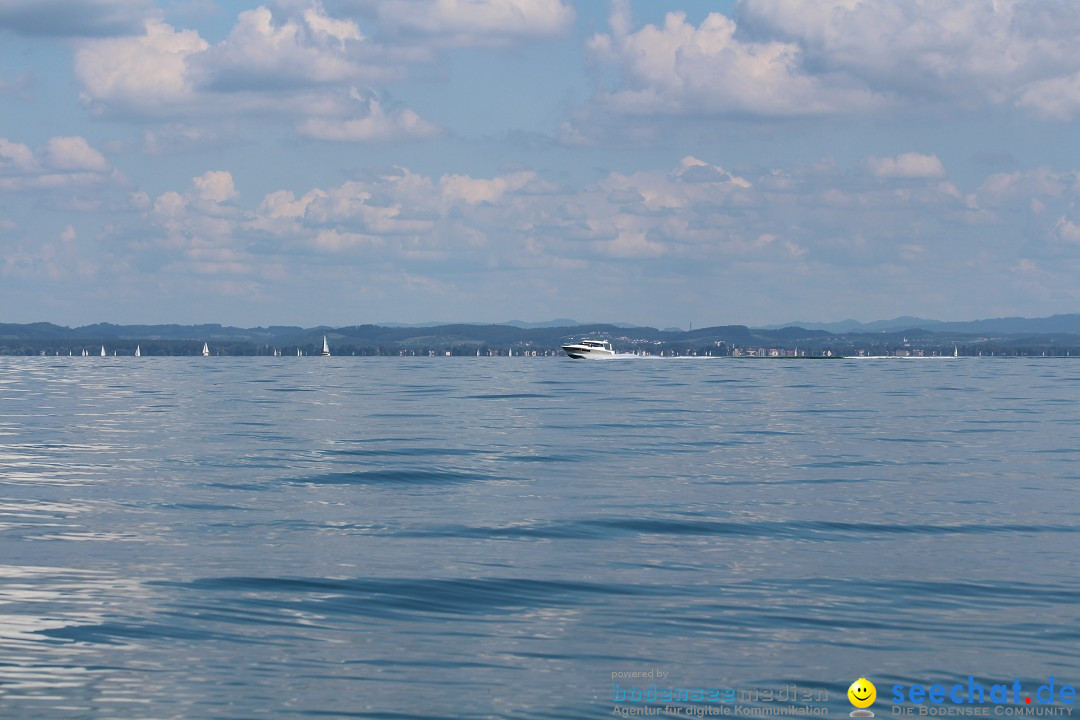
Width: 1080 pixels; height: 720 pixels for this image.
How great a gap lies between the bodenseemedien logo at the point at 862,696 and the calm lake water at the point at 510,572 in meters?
0.17

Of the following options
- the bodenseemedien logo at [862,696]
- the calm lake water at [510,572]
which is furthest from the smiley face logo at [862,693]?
the calm lake water at [510,572]

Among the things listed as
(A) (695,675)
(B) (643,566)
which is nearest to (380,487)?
(B) (643,566)

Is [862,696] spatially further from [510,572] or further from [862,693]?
[510,572]

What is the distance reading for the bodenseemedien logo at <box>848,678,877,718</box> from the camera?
62.7 ft

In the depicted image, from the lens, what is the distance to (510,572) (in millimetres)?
29797

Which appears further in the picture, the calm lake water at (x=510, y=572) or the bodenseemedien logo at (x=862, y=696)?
the calm lake water at (x=510, y=572)

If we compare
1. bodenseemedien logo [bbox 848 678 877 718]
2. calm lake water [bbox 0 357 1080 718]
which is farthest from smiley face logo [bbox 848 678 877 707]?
calm lake water [bbox 0 357 1080 718]

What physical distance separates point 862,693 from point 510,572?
11.5 metres

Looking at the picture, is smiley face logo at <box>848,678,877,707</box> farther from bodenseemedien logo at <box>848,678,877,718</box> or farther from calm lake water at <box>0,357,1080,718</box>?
calm lake water at <box>0,357,1080,718</box>

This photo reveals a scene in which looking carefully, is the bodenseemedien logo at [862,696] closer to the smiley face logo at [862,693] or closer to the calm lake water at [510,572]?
the smiley face logo at [862,693]

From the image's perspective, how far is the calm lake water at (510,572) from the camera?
20.8 metres

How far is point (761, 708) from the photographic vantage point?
19359 mm

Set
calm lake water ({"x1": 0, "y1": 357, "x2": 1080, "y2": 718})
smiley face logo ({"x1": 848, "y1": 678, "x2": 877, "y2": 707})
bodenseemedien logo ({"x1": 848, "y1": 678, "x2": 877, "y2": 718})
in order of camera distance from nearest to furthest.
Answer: bodenseemedien logo ({"x1": 848, "y1": 678, "x2": 877, "y2": 718}) < smiley face logo ({"x1": 848, "y1": 678, "x2": 877, "y2": 707}) < calm lake water ({"x1": 0, "y1": 357, "x2": 1080, "y2": 718})

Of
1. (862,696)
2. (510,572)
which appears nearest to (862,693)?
(862,696)
